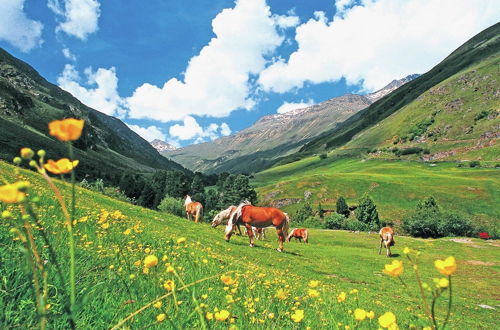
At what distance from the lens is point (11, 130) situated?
19188cm

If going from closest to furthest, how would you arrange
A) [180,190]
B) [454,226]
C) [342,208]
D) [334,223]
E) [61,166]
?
[61,166], [454,226], [334,223], [342,208], [180,190]

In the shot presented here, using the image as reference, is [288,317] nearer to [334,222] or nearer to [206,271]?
[206,271]

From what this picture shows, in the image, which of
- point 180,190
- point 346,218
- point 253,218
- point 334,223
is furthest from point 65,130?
point 180,190

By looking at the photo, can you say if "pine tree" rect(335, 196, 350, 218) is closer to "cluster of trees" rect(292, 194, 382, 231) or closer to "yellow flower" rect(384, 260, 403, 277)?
"cluster of trees" rect(292, 194, 382, 231)

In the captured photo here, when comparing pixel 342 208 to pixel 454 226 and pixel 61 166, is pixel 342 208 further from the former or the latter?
pixel 61 166

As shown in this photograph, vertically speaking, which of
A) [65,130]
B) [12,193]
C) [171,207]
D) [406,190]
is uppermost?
[65,130]

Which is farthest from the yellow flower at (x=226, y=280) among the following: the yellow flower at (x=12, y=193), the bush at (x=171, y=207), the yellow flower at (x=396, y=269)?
the bush at (x=171, y=207)

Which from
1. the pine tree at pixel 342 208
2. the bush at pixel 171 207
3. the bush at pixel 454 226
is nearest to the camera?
the bush at pixel 454 226

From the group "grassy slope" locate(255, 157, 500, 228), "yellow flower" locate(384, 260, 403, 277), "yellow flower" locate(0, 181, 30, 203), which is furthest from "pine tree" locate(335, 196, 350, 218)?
"yellow flower" locate(0, 181, 30, 203)

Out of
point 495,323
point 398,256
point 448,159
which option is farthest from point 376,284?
point 448,159

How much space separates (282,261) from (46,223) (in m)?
16.8

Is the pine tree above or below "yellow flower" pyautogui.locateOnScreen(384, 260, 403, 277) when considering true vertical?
below

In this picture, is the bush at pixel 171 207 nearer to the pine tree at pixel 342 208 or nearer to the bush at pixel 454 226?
the pine tree at pixel 342 208

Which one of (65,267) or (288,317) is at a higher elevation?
(65,267)
